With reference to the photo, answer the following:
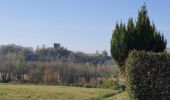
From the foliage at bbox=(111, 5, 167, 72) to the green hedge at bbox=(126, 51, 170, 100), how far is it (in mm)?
4447

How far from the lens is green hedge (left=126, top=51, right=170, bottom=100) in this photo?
1820 centimetres

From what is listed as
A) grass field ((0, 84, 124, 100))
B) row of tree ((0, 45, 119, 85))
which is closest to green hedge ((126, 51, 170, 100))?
grass field ((0, 84, 124, 100))

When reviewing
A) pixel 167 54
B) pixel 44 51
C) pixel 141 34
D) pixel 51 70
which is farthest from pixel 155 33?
pixel 44 51

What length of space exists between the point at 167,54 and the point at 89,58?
62.3m

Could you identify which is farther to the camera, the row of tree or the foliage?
the row of tree

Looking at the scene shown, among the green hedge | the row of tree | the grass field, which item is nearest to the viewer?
the green hedge

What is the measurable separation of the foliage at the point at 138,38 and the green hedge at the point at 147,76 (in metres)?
4.45

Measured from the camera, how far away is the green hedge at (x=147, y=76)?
18.2 metres

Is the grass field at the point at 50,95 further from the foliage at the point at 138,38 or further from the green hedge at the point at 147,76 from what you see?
the green hedge at the point at 147,76

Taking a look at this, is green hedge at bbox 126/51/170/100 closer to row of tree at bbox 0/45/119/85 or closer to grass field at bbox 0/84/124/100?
grass field at bbox 0/84/124/100

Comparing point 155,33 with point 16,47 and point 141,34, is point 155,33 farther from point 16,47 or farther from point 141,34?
point 16,47

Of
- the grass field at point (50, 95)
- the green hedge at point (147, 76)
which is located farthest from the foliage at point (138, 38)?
the green hedge at point (147, 76)

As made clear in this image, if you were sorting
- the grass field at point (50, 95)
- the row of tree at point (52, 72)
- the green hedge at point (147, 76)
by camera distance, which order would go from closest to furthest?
1. the green hedge at point (147, 76)
2. the grass field at point (50, 95)
3. the row of tree at point (52, 72)

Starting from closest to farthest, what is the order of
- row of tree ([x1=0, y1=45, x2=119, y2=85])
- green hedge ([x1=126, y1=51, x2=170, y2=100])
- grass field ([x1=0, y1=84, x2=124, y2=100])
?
green hedge ([x1=126, y1=51, x2=170, y2=100]), grass field ([x1=0, y1=84, x2=124, y2=100]), row of tree ([x1=0, y1=45, x2=119, y2=85])
